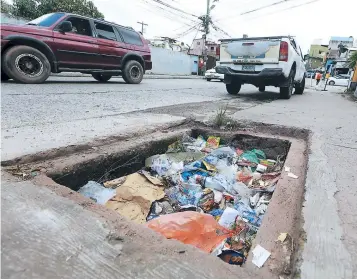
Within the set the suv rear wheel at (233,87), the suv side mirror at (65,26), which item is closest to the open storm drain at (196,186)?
the suv rear wheel at (233,87)

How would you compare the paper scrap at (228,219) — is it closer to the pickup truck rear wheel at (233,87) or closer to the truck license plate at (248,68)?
the truck license plate at (248,68)

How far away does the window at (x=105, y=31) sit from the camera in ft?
22.7

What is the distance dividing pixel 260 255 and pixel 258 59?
5.51 metres

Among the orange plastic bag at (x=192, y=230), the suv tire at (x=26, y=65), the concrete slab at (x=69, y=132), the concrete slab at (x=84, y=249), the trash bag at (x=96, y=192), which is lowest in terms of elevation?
the trash bag at (x=96, y=192)

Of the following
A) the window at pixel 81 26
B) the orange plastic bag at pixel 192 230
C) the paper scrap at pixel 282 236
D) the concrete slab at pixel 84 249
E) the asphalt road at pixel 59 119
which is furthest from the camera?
the window at pixel 81 26

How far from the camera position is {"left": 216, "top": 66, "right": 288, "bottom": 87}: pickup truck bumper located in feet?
18.3

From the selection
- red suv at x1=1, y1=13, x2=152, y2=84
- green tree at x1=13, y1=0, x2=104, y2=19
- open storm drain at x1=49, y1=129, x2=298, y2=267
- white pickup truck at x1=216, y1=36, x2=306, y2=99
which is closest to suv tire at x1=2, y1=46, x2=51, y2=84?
red suv at x1=1, y1=13, x2=152, y2=84

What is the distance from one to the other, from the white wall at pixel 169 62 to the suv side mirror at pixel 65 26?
1407 centimetres

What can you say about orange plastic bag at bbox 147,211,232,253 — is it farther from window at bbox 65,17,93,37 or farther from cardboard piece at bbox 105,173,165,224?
window at bbox 65,17,93,37

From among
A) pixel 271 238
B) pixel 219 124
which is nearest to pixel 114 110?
pixel 219 124

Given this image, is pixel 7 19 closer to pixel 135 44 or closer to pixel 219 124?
pixel 135 44

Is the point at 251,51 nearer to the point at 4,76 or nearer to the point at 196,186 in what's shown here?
the point at 196,186

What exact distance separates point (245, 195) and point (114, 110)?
2.44 meters

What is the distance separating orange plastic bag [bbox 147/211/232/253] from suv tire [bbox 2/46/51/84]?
18.0 ft
